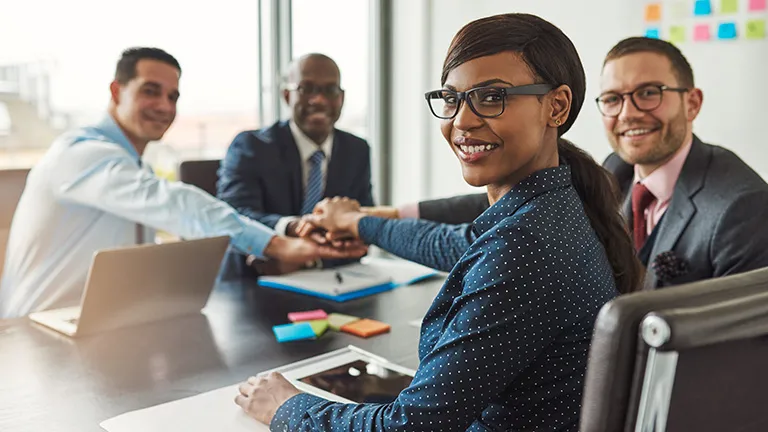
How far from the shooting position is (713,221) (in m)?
2.01

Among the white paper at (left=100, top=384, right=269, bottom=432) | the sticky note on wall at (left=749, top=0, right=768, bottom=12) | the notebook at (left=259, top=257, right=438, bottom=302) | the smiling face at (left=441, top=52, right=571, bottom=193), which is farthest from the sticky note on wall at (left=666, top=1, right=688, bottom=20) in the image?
the white paper at (left=100, top=384, right=269, bottom=432)

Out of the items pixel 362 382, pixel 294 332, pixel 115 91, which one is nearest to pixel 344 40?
pixel 115 91

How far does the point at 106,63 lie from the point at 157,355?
2274 millimetres

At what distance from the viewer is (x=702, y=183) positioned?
211cm

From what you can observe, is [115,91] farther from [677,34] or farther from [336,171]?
[677,34]

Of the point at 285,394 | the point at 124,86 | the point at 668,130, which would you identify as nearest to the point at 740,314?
the point at 285,394

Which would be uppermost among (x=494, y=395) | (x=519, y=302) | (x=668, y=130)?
(x=668, y=130)

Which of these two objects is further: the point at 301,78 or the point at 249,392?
the point at 301,78

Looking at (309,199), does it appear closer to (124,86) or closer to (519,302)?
(124,86)

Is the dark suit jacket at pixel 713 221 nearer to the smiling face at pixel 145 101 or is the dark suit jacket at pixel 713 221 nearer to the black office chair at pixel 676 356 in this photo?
the black office chair at pixel 676 356

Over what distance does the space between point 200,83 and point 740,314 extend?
3559 mm

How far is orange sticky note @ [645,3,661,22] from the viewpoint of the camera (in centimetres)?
372

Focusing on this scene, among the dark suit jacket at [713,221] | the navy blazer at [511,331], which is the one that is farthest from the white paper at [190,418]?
the dark suit jacket at [713,221]

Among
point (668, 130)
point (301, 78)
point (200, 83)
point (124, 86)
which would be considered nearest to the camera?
point (668, 130)
